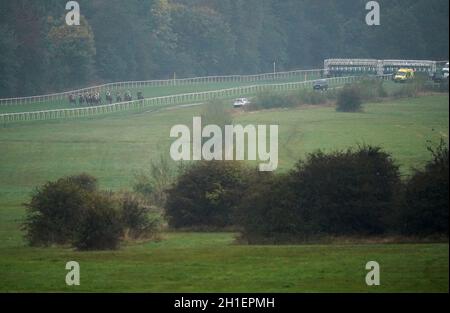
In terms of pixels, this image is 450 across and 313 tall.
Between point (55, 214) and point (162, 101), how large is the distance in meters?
47.9

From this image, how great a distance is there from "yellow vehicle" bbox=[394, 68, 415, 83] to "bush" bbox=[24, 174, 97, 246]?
54.9 metres

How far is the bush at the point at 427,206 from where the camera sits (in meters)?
35.8

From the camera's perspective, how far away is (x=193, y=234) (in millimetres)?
42000

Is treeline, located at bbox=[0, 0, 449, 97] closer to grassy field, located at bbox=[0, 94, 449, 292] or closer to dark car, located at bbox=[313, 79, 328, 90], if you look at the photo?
dark car, located at bbox=[313, 79, 328, 90]

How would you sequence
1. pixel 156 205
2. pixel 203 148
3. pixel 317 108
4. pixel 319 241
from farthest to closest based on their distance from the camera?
pixel 317 108
pixel 203 148
pixel 156 205
pixel 319 241

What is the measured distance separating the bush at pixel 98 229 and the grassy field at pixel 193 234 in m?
0.48

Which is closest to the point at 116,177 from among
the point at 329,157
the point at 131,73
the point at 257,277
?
the point at 329,157

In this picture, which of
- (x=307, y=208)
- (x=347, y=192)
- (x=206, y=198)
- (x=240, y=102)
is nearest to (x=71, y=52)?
(x=240, y=102)

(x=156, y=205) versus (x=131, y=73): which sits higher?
(x=131, y=73)

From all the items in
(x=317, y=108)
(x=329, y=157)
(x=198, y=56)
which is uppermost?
(x=198, y=56)

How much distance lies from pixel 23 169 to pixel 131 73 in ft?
149

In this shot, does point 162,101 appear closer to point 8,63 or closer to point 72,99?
point 72,99

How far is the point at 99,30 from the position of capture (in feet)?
350
